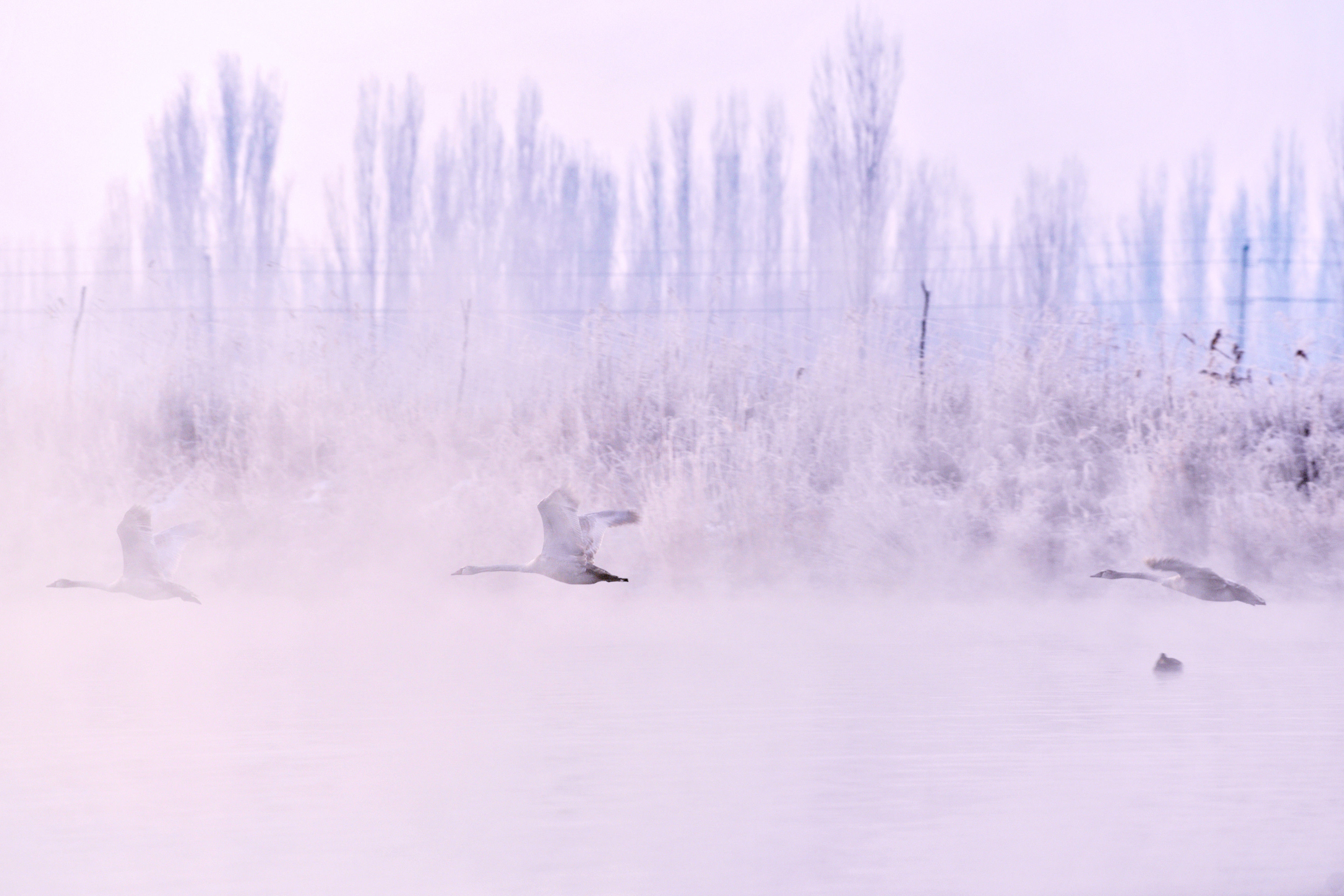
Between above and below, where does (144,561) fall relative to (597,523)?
below

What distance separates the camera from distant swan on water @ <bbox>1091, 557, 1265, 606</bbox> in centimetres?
730

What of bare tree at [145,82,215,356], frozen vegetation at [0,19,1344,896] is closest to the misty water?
frozen vegetation at [0,19,1344,896]

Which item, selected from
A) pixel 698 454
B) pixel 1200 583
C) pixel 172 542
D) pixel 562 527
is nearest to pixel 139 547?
pixel 172 542

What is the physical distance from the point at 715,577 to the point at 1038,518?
223 cm

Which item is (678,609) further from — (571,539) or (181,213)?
(181,213)

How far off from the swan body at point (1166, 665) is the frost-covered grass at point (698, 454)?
2.34 m

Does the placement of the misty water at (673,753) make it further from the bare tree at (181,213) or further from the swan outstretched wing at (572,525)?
the bare tree at (181,213)

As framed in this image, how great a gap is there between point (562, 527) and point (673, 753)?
1.44 meters

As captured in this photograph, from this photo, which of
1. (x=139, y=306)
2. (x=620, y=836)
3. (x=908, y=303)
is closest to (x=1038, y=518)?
(x=620, y=836)

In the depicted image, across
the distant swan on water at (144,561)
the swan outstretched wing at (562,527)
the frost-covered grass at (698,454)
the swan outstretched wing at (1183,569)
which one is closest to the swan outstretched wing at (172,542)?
the distant swan on water at (144,561)

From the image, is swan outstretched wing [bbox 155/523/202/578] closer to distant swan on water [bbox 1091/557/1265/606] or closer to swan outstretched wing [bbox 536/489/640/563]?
swan outstretched wing [bbox 536/489/640/563]

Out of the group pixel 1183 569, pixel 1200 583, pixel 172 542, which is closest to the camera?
pixel 1183 569

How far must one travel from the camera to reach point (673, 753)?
5.98 m

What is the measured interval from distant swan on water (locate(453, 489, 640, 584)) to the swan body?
2.73 meters
